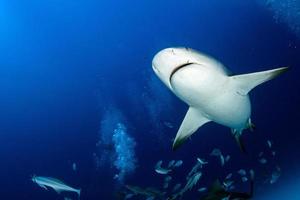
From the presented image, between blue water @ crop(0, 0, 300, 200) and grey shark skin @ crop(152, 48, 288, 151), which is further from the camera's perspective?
blue water @ crop(0, 0, 300, 200)

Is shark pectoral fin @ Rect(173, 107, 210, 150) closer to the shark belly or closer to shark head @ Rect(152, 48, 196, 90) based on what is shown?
the shark belly

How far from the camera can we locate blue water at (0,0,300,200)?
10.7 metres

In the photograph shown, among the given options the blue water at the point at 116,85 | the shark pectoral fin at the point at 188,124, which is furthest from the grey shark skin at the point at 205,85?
the blue water at the point at 116,85

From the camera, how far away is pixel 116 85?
12.9m

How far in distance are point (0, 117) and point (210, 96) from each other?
10821 millimetres

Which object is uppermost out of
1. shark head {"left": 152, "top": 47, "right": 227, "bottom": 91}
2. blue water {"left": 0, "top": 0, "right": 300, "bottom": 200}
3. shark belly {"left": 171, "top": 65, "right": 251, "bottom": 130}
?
shark head {"left": 152, "top": 47, "right": 227, "bottom": 91}

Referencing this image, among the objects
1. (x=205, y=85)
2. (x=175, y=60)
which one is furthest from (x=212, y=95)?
(x=175, y=60)

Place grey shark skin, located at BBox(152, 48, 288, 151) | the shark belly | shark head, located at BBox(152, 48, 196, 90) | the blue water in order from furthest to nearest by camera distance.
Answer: the blue water, the shark belly, grey shark skin, located at BBox(152, 48, 288, 151), shark head, located at BBox(152, 48, 196, 90)

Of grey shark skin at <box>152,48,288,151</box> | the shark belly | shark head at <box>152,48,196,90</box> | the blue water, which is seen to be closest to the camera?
shark head at <box>152,48,196,90</box>

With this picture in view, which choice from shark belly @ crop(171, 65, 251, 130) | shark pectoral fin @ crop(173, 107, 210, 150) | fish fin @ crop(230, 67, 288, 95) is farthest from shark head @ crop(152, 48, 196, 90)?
shark pectoral fin @ crop(173, 107, 210, 150)

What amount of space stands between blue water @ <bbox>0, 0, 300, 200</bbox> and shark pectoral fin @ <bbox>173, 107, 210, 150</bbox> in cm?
491

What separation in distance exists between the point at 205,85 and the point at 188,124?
1175 millimetres

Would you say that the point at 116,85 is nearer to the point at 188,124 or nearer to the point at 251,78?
the point at 188,124

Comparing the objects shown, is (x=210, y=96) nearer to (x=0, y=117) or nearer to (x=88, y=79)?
(x=88, y=79)
